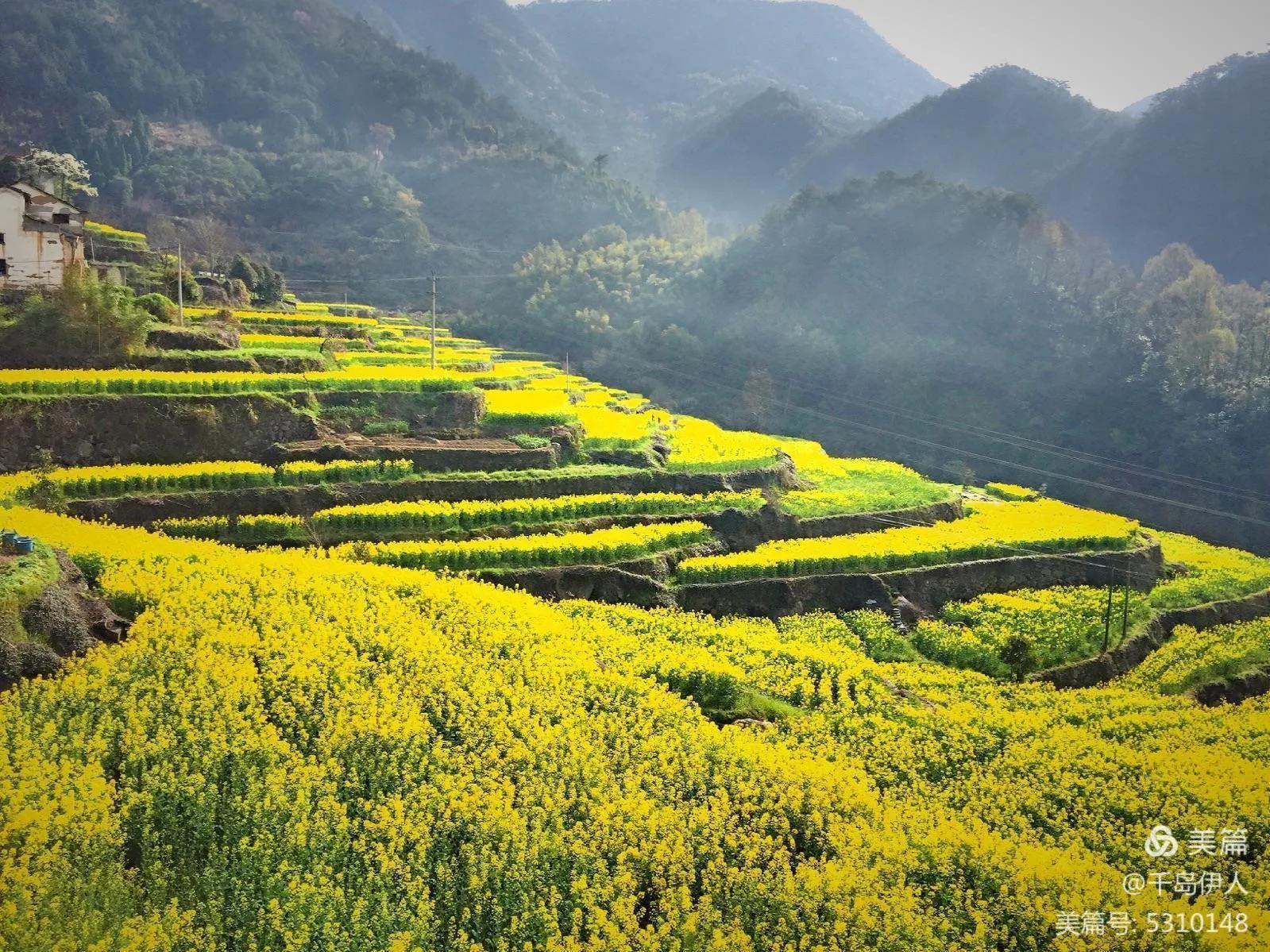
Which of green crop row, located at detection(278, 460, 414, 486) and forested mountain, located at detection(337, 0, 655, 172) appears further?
forested mountain, located at detection(337, 0, 655, 172)

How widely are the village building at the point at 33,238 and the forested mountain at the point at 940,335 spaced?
38.1 metres

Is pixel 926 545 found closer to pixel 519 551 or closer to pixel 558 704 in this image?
pixel 519 551

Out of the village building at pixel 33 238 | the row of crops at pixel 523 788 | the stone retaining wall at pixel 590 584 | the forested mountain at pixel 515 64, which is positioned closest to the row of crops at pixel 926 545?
the stone retaining wall at pixel 590 584

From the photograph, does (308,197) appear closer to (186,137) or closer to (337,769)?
(186,137)

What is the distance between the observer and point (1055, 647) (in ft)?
64.9

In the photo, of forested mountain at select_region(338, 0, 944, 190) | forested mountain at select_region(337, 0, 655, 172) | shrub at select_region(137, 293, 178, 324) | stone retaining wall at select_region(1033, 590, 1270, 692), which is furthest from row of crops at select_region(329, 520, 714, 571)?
forested mountain at select_region(337, 0, 655, 172)

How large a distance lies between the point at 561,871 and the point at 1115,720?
32.6ft

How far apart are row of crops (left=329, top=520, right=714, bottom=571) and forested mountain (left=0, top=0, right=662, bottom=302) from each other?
54.5 metres

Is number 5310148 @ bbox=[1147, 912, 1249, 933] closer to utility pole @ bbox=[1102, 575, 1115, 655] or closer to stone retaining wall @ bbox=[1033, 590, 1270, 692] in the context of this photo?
stone retaining wall @ bbox=[1033, 590, 1270, 692]

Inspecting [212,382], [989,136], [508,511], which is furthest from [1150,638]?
[989,136]

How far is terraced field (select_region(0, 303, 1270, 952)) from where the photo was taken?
948 centimetres

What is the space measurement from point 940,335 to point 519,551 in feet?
167

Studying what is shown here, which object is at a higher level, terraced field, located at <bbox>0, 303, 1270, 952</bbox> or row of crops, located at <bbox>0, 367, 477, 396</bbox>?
row of crops, located at <bbox>0, 367, 477, 396</bbox>

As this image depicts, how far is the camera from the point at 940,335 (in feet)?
210
